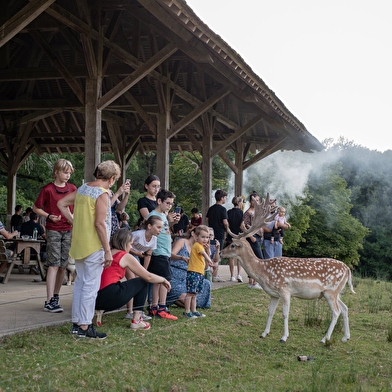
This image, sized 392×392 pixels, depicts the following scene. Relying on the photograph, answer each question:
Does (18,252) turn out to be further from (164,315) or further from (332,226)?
(332,226)

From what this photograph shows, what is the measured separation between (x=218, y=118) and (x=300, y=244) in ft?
106

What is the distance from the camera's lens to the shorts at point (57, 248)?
696 cm

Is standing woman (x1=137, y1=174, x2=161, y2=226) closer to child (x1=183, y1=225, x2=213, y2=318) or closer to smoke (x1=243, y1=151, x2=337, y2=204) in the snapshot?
child (x1=183, y1=225, x2=213, y2=318)

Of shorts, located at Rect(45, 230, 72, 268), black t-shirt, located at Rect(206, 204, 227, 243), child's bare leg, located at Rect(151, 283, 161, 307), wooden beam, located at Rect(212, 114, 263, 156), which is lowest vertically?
child's bare leg, located at Rect(151, 283, 161, 307)

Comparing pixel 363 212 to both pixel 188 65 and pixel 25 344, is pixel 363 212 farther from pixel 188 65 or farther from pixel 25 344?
pixel 25 344

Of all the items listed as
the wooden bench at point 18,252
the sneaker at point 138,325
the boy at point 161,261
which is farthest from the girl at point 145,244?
the wooden bench at point 18,252

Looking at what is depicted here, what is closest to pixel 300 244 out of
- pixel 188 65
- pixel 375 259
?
pixel 375 259

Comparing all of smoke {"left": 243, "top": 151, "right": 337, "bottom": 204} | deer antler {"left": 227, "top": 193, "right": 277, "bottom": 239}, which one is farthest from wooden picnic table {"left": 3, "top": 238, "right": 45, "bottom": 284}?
smoke {"left": 243, "top": 151, "right": 337, "bottom": 204}

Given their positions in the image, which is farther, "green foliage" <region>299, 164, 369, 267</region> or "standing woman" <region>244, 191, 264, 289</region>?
"green foliage" <region>299, 164, 369, 267</region>

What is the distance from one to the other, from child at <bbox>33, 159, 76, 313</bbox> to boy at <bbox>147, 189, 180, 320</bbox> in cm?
97

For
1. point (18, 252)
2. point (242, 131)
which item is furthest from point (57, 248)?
point (242, 131)

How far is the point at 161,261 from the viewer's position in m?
7.24

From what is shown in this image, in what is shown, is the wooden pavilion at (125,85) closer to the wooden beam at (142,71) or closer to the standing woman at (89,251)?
the wooden beam at (142,71)

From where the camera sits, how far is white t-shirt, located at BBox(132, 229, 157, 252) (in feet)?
23.0
